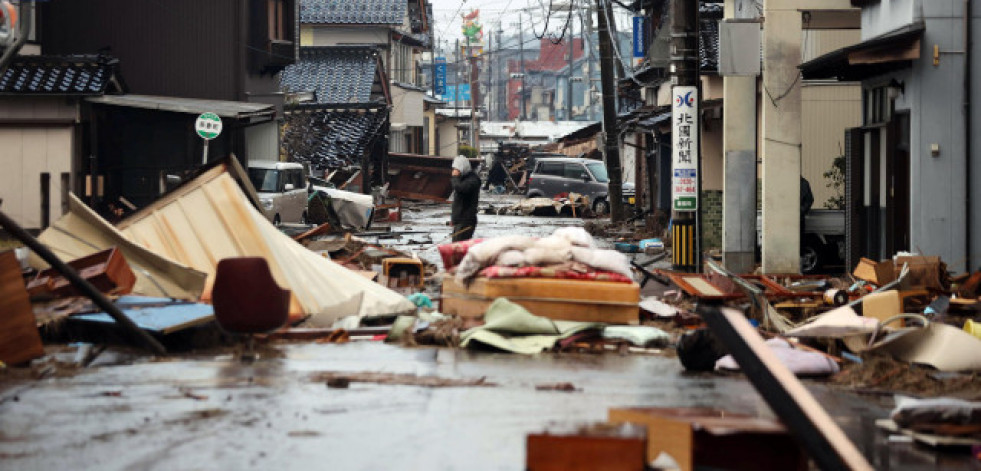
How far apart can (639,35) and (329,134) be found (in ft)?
40.9

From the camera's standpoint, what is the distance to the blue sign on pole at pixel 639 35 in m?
46.7

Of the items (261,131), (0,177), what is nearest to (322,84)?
(261,131)

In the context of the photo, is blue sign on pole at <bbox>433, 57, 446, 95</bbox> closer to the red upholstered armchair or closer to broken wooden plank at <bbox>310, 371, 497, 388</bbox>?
the red upholstered armchair

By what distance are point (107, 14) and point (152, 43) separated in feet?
4.64

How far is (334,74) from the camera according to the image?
56406 mm

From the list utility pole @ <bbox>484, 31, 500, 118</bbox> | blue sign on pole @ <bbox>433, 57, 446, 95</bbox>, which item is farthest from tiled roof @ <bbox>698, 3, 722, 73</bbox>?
utility pole @ <bbox>484, 31, 500, 118</bbox>

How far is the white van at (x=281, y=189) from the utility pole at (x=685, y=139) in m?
13.1

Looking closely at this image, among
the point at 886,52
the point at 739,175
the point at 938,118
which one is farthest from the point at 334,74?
the point at 938,118

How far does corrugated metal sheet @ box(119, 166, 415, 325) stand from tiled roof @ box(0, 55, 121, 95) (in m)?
11.4

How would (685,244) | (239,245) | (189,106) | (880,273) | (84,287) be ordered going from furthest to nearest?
(189,106), (685,244), (880,273), (239,245), (84,287)

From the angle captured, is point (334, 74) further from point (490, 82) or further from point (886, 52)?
point (490, 82)

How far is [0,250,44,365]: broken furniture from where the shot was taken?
1045 centimetres

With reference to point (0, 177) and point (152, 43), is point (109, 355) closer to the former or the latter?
point (0, 177)

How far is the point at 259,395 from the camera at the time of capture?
9.09 meters
